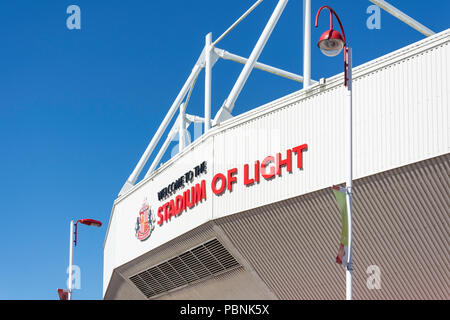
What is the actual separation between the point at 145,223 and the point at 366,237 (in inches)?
537

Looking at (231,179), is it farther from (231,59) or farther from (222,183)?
(231,59)

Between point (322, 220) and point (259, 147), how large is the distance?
402 centimetres

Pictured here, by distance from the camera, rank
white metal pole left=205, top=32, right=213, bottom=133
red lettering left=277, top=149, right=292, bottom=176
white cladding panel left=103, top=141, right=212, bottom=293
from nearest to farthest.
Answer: red lettering left=277, top=149, right=292, bottom=176 → white cladding panel left=103, top=141, right=212, bottom=293 → white metal pole left=205, top=32, right=213, bottom=133

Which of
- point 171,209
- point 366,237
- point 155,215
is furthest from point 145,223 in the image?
point 366,237

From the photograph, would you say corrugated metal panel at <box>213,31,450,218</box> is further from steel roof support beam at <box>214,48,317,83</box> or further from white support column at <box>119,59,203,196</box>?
white support column at <box>119,59,203,196</box>

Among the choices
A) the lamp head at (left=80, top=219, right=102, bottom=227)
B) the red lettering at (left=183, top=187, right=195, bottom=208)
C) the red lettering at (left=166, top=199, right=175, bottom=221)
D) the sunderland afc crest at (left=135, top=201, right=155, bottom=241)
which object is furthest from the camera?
the sunderland afc crest at (left=135, top=201, right=155, bottom=241)

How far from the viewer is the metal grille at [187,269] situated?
32344mm

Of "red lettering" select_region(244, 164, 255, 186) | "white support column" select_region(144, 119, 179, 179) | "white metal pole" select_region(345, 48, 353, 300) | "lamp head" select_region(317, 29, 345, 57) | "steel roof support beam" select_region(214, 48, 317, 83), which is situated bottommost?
"white metal pole" select_region(345, 48, 353, 300)

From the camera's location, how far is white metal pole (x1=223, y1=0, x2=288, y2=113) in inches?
1326

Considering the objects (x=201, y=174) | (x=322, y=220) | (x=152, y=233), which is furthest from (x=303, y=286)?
(x=152, y=233)

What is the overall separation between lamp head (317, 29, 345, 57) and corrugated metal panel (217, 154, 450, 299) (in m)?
7.07

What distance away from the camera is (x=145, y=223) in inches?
1441

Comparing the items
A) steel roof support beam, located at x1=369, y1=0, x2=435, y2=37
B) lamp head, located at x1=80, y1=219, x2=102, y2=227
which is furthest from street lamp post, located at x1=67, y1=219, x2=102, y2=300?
steel roof support beam, located at x1=369, y1=0, x2=435, y2=37

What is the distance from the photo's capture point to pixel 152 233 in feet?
117
